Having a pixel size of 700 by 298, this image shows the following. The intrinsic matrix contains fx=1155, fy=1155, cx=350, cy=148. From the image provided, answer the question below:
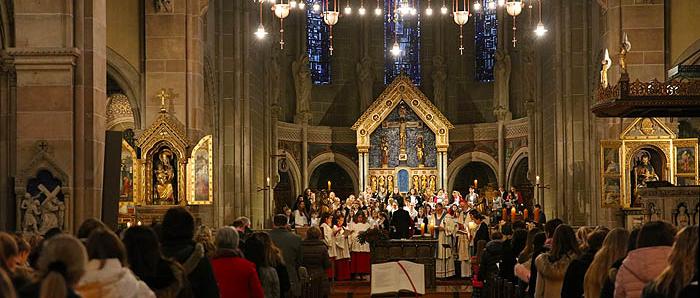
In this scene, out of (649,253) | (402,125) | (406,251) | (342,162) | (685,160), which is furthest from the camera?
(342,162)

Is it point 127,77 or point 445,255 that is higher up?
point 127,77

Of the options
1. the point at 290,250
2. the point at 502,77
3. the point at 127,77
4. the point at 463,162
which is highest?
the point at 502,77

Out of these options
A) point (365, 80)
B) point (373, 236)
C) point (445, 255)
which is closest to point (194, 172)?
point (373, 236)

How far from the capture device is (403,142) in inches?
1614

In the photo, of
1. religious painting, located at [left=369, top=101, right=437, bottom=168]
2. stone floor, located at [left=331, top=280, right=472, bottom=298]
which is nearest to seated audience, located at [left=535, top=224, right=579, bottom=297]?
stone floor, located at [left=331, top=280, right=472, bottom=298]

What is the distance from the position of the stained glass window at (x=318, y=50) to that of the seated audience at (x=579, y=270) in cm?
3440

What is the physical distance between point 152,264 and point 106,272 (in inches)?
31.8

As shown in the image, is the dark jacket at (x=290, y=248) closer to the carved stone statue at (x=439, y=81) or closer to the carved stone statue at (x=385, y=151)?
the carved stone statue at (x=385, y=151)

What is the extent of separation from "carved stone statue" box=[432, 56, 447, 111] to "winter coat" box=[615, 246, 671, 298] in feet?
115

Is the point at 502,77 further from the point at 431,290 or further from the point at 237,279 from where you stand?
the point at 237,279

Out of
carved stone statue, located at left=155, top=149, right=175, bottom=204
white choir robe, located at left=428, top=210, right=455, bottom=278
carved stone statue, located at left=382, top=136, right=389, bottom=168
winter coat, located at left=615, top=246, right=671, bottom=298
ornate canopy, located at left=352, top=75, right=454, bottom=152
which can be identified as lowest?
white choir robe, located at left=428, top=210, right=455, bottom=278

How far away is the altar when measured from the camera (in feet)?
134

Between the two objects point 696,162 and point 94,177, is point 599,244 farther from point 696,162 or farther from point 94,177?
point 696,162

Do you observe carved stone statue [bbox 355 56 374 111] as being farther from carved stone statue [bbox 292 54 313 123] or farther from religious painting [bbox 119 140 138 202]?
religious painting [bbox 119 140 138 202]
